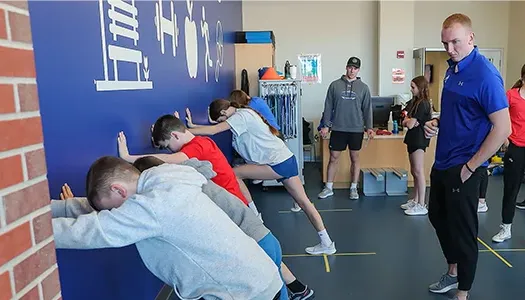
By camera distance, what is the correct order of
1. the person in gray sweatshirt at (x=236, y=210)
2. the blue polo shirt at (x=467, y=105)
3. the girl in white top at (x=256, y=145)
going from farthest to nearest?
the girl in white top at (x=256, y=145)
the blue polo shirt at (x=467, y=105)
the person in gray sweatshirt at (x=236, y=210)

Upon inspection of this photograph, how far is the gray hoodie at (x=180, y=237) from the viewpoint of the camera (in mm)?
1310

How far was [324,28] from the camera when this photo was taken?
27.1 ft

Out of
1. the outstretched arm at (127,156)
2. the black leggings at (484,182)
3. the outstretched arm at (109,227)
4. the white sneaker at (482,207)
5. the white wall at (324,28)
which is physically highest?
the white wall at (324,28)

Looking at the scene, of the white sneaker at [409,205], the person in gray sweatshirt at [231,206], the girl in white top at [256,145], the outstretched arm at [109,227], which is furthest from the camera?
the white sneaker at [409,205]

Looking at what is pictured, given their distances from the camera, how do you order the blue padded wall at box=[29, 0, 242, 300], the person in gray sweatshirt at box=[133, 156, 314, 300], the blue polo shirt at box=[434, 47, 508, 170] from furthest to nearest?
the blue polo shirt at box=[434, 47, 508, 170] < the person in gray sweatshirt at box=[133, 156, 314, 300] < the blue padded wall at box=[29, 0, 242, 300]

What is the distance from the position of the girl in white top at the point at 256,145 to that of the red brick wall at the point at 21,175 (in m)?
2.11

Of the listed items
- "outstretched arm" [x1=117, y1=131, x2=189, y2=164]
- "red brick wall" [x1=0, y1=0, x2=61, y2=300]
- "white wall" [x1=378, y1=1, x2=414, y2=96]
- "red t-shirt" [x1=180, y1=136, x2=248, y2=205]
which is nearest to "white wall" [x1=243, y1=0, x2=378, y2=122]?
"white wall" [x1=378, y1=1, x2=414, y2=96]

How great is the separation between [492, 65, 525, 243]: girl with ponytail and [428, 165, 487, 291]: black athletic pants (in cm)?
140

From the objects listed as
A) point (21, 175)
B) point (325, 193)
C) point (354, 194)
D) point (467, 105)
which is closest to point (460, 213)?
point (467, 105)

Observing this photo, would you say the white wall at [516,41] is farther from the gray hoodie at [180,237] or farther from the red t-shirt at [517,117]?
the gray hoodie at [180,237]

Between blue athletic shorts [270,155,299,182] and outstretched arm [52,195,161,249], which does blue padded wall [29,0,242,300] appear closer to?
outstretched arm [52,195,161,249]

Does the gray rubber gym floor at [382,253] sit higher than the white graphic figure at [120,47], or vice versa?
the white graphic figure at [120,47]

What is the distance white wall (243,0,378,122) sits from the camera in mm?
8203

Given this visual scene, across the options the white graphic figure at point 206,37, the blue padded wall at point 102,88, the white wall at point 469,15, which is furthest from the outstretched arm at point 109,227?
the white wall at point 469,15
